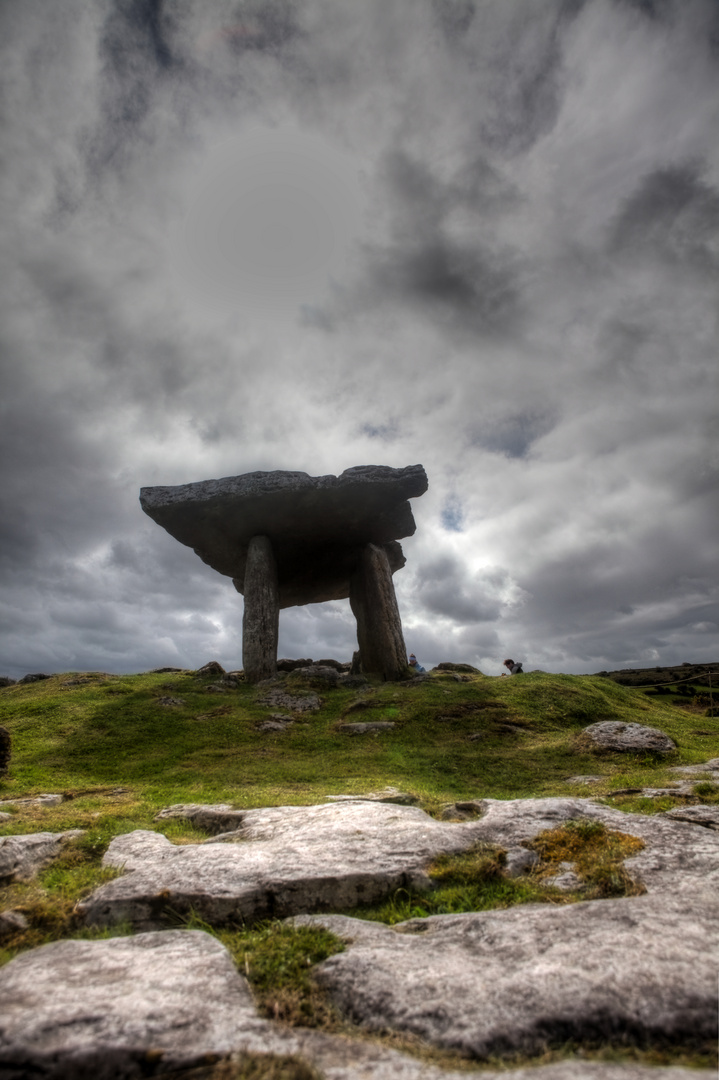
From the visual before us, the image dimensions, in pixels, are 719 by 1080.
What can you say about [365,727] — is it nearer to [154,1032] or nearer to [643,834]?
[643,834]

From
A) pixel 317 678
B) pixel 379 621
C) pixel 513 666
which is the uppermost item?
pixel 379 621

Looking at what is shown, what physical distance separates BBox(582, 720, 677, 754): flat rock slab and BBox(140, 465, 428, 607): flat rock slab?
38.7ft

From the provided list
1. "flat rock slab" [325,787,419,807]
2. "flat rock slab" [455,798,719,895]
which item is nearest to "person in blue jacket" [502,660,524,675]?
"flat rock slab" [325,787,419,807]

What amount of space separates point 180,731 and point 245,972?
1347 cm

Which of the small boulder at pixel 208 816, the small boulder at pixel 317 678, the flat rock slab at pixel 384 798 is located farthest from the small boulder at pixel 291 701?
the small boulder at pixel 208 816

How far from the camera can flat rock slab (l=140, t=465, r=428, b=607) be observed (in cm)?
2169

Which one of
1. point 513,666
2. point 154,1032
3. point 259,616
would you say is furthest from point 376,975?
point 513,666

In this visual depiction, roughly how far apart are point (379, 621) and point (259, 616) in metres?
4.99

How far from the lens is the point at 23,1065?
2.24 m

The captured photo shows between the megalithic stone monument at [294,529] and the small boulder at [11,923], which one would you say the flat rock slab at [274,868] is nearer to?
the small boulder at [11,923]

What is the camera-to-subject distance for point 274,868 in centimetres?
459

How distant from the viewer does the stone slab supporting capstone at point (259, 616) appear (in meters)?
21.3

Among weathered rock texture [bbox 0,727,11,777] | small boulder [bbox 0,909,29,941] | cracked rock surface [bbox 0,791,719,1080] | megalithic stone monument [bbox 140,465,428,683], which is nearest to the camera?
cracked rock surface [bbox 0,791,719,1080]

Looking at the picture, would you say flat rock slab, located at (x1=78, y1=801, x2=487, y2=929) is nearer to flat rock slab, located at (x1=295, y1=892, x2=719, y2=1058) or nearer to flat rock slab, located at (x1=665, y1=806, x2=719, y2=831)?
flat rock slab, located at (x1=665, y1=806, x2=719, y2=831)
